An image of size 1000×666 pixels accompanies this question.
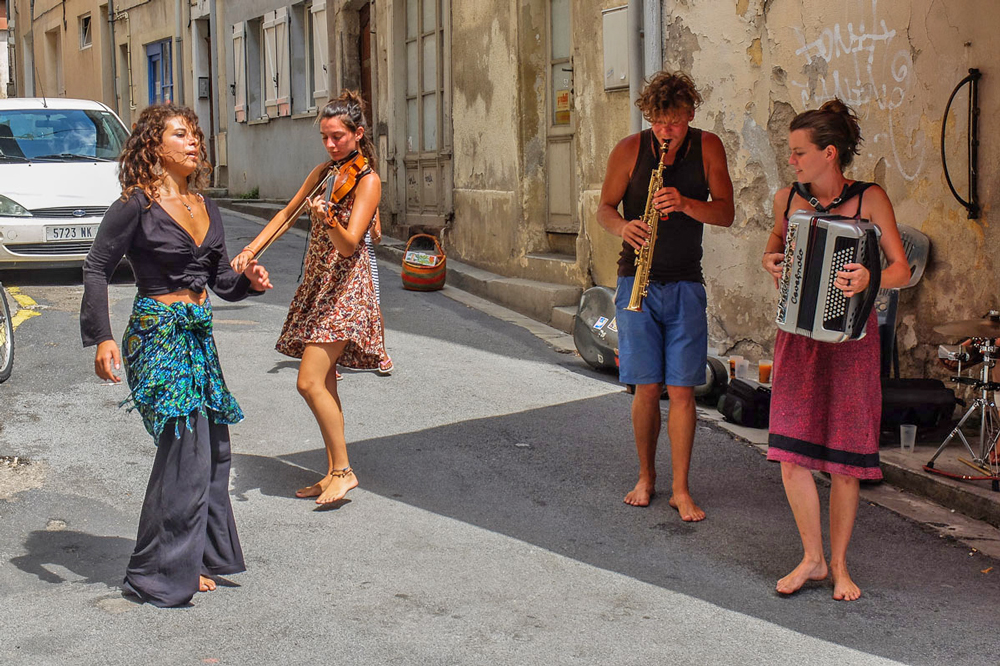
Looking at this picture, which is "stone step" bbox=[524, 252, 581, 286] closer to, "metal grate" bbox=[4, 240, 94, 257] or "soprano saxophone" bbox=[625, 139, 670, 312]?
"metal grate" bbox=[4, 240, 94, 257]

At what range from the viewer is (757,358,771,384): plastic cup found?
7805 millimetres

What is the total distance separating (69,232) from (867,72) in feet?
24.4

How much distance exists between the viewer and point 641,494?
17.7 feet

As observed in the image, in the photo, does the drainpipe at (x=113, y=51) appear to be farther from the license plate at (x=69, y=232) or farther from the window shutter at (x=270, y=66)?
the license plate at (x=69, y=232)

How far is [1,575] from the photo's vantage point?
443 cm

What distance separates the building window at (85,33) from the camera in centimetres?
3086

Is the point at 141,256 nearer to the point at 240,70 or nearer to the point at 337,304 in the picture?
the point at 337,304

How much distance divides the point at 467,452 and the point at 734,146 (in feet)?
11.4

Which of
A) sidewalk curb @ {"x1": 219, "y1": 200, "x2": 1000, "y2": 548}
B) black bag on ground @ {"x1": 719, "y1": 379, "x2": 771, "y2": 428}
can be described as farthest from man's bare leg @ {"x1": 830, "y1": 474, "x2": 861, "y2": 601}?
black bag on ground @ {"x1": 719, "y1": 379, "x2": 771, "y2": 428}

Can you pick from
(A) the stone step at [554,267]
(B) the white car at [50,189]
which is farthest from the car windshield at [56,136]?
(A) the stone step at [554,267]

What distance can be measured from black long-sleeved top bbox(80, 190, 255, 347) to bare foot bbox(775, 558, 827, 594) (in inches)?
91.2

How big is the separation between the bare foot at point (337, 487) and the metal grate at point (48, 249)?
682 centimetres

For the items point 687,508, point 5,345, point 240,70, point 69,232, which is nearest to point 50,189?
point 69,232

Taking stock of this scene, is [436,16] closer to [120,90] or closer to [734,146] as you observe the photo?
[734,146]
